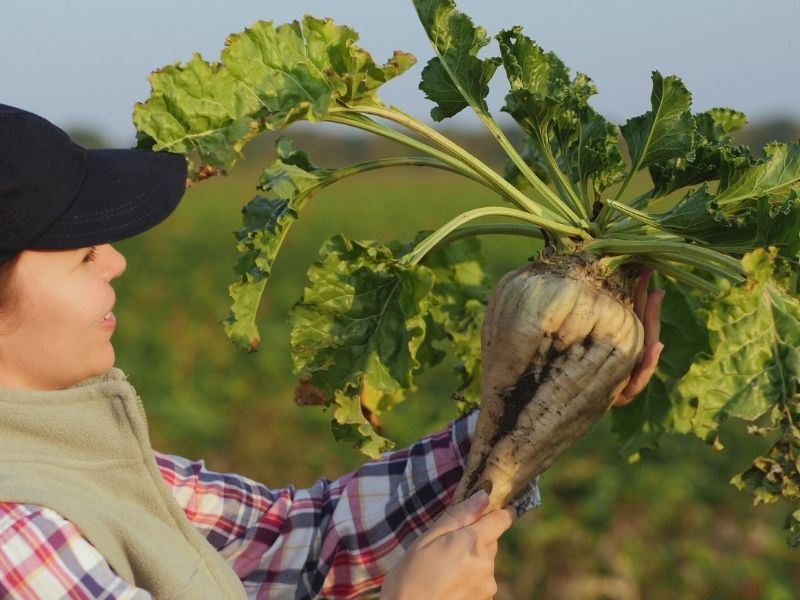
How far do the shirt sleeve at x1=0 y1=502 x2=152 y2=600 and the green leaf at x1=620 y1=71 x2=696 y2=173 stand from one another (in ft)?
4.47

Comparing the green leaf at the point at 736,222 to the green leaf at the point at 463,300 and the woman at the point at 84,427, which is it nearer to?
the green leaf at the point at 463,300

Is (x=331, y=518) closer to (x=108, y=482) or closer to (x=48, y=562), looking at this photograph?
(x=108, y=482)

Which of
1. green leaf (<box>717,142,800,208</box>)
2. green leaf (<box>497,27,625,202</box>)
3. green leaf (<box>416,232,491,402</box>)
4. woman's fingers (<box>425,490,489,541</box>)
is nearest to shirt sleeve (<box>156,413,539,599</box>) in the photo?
green leaf (<box>416,232,491,402</box>)

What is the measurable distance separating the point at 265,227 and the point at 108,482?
24.7 inches

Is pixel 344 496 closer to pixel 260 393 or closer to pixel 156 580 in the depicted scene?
pixel 156 580

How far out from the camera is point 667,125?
2.25 m

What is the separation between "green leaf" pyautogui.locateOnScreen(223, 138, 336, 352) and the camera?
87.1 inches

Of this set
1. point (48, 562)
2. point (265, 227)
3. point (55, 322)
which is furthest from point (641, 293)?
point (48, 562)

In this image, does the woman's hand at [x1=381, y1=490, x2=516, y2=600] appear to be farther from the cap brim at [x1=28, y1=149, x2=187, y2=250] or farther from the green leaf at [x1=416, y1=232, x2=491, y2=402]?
the cap brim at [x1=28, y1=149, x2=187, y2=250]

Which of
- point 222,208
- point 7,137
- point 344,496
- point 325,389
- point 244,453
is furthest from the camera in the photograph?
point 222,208

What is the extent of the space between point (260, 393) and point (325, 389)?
6.79m

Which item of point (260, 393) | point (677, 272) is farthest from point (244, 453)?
point (677, 272)

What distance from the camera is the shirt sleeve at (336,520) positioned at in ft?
8.16

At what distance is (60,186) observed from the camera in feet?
6.11
